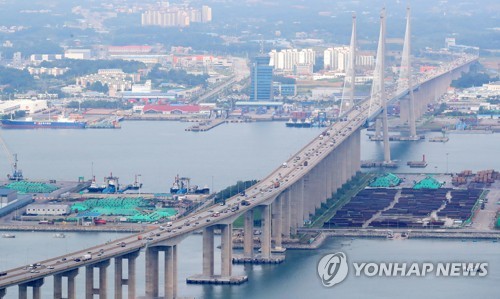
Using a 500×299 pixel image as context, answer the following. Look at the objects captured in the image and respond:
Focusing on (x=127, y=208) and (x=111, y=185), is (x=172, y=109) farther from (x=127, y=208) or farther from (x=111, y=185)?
(x=127, y=208)

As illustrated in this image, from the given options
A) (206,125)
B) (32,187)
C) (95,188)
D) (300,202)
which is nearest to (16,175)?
(32,187)

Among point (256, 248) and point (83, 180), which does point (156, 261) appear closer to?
point (256, 248)

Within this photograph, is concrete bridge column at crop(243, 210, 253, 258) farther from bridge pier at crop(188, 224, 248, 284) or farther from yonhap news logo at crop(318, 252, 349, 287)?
yonhap news logo at crop(318, 252, 349, 287)

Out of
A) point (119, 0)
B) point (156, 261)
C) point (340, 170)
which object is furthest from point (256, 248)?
point (119, 0)

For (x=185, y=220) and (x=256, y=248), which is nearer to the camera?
(x=185, y=220)

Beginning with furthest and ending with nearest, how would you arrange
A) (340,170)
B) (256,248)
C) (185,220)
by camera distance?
(340,170)
(256,248)
(185,220)

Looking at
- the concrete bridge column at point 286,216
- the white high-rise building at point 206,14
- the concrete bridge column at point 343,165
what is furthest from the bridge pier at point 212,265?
the white high-rise building at point 206,14

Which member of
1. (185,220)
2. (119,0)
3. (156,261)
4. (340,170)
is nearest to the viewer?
(156,261)
